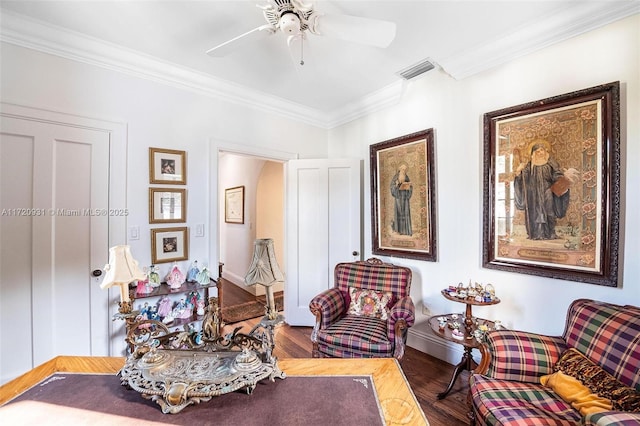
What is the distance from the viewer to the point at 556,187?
191 centimetres

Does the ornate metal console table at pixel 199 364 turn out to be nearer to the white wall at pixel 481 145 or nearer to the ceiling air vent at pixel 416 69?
the white wall at pixel 481 145

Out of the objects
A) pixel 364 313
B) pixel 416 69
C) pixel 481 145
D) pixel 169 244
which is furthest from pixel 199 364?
pixel 416 69

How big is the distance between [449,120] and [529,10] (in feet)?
2.90

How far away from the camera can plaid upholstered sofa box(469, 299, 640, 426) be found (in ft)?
3.87

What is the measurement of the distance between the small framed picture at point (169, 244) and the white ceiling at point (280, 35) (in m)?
1.42

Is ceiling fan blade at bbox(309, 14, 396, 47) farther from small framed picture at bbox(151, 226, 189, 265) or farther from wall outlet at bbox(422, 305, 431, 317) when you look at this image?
wall outlet at bbox(422, 305, 431, 317)

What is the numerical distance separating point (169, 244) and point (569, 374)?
295cm

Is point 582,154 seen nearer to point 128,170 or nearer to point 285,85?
point 285,85

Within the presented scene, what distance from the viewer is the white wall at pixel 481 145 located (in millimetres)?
1655

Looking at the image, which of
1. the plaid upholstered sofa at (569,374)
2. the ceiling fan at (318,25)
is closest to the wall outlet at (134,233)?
the ceiling fan at (318,25)

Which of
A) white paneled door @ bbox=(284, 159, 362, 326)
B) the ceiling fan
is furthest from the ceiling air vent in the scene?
the ceiling fan

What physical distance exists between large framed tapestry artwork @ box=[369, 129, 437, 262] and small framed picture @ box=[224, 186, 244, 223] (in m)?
2.93

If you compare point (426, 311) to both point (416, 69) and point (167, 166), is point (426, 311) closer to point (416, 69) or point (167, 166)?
point (416, 69)

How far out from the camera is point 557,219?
1.91 meters
